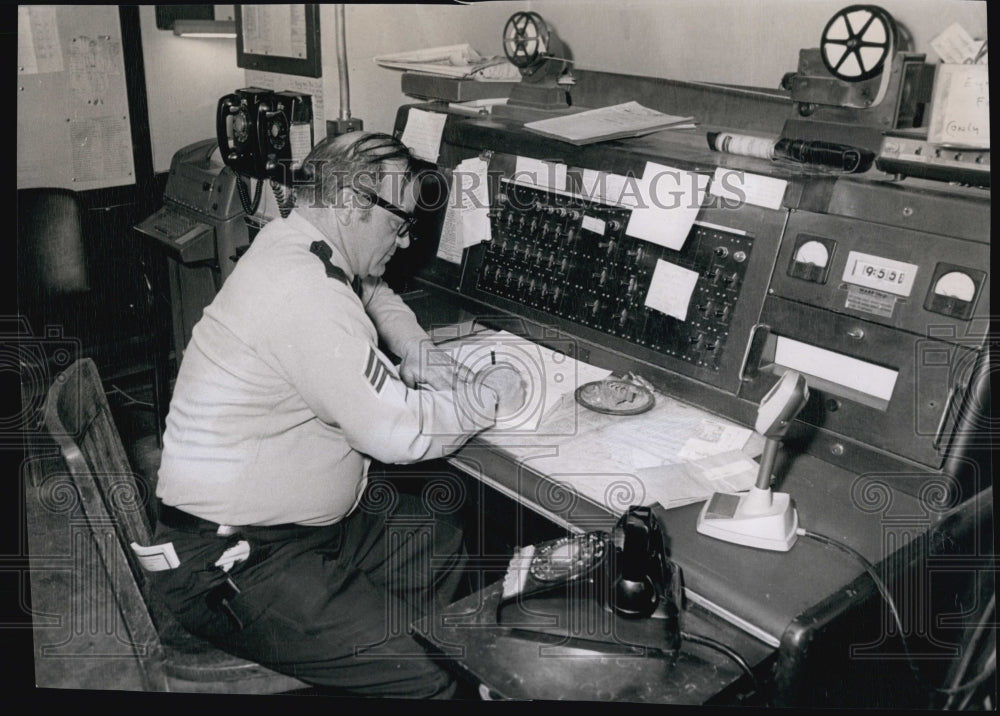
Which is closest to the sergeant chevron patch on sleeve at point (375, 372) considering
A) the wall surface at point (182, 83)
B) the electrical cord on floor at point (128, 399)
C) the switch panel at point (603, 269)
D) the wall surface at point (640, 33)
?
the switch panel at point (603, 269)

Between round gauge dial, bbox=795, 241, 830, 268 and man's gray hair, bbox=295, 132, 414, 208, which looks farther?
man's gray hair, bbox=295, 132, 414, 208

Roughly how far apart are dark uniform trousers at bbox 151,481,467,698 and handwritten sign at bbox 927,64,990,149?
1.25 m

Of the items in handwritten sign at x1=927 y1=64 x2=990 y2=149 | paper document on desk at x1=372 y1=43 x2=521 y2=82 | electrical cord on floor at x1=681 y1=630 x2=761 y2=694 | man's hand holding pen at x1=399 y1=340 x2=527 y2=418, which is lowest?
electrical cord on floor at x1=681 y1=630 x2=761 y2=694

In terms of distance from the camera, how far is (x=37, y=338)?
331 cm

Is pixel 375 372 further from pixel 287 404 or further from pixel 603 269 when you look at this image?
pixel 603 269

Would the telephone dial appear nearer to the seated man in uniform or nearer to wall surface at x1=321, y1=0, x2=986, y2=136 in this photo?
wall surface at x1=321, y1=0, x2=986, y2=136

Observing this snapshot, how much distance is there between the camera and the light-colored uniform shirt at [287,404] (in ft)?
4.79

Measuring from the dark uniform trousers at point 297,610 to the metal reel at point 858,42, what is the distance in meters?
1.30

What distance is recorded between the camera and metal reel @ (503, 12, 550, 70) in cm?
208

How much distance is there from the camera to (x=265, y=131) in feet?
8.29

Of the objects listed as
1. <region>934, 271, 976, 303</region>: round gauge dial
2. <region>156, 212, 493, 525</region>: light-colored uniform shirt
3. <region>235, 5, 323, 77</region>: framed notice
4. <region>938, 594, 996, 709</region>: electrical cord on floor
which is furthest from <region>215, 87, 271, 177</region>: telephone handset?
<region>938, 594, 996, 709</region>: electrical cord on floor

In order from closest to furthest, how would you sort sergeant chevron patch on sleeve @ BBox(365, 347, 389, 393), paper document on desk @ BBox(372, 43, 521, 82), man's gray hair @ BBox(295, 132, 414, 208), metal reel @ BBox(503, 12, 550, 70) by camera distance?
sergeant chevron patch on sleeve @ BBox(365, 347, 389, 393) < man's gray hair @ BBox(295, 132, 414, 208) < metal reel @ BBox(503, 12, 550, 70) < paper document on desk @ BBox(372, 43, 521, 82)

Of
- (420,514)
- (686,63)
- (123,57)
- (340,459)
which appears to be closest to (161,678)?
(340,459)

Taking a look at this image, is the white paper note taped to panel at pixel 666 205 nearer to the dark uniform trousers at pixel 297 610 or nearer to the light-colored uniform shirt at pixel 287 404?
the light-colored uniform shirt at pixel 287 404
